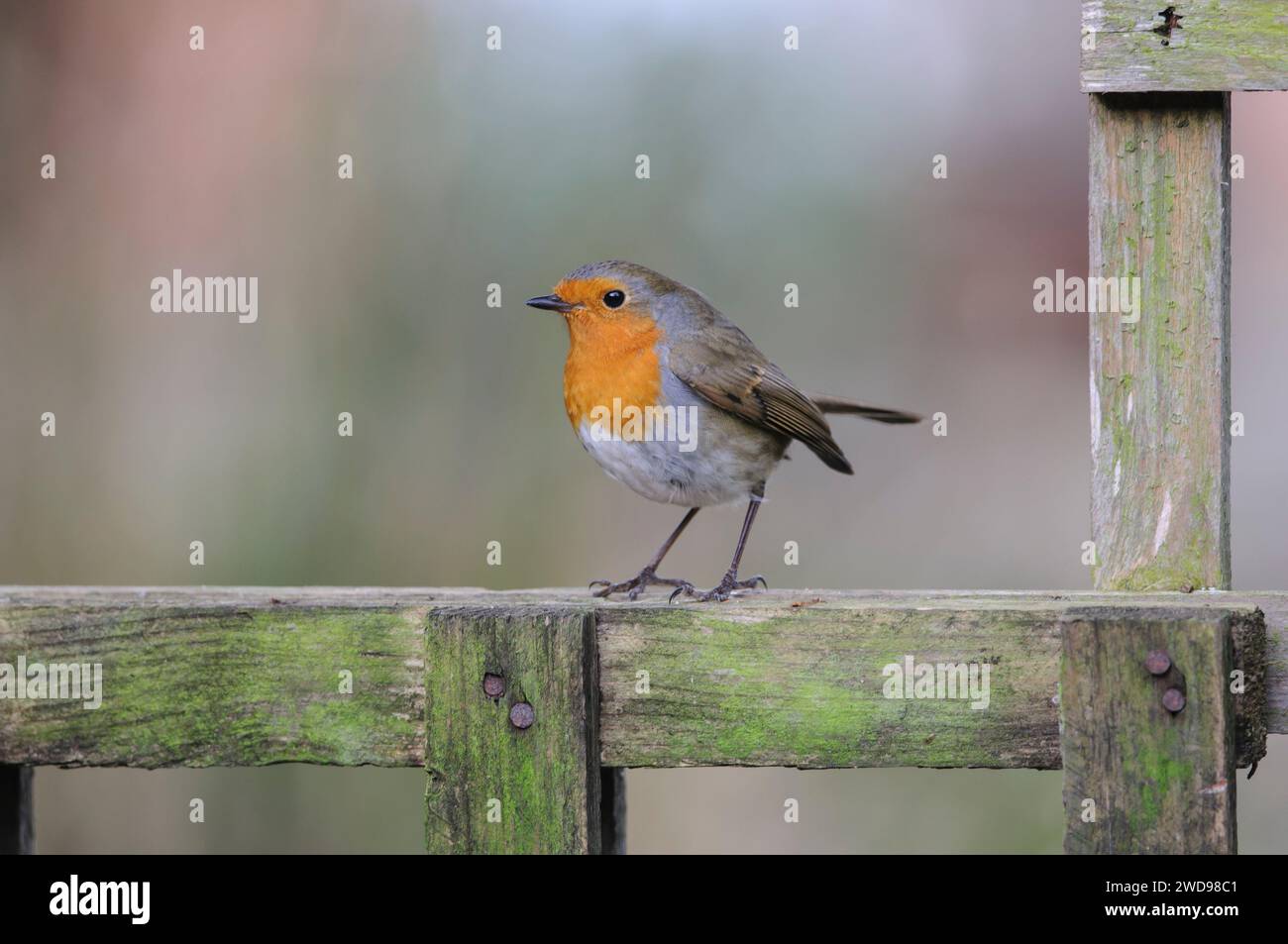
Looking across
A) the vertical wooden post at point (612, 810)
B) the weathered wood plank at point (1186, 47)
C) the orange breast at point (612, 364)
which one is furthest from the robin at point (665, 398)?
the weathered wood plank at point (1186, 47)

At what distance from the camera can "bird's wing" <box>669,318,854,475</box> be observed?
10.9 feet

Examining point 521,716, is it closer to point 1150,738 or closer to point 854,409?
point 1150,738

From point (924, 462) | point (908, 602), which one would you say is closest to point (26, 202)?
point (924, 462)

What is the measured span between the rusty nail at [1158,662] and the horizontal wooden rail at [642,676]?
66 millimetres

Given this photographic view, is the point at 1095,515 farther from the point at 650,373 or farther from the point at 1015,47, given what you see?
the point at 1015,47

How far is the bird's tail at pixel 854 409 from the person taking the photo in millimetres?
3676

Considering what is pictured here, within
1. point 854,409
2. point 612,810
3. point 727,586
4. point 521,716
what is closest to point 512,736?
point 521,716

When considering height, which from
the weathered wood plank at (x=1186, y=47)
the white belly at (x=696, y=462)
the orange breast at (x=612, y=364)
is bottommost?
the white belly at (x=696, y=462)

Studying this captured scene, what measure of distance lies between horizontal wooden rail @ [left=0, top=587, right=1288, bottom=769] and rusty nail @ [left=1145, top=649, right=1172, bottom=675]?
66mm

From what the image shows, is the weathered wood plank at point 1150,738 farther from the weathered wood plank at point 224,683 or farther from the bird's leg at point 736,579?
the bird's leg at point 736,579

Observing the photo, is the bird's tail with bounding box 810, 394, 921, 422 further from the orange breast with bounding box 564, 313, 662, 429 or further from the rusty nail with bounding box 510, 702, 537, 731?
the rusty nail with bounding box 510, 702, 537, 731

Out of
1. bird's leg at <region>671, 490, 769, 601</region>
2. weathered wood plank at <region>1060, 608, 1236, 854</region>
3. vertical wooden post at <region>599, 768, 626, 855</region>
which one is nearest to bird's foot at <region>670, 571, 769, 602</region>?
bird's leg at <region>671, 490, 769, 601</region>

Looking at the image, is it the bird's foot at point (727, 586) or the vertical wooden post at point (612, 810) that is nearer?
the vertical wooden post at point (612, 810)
